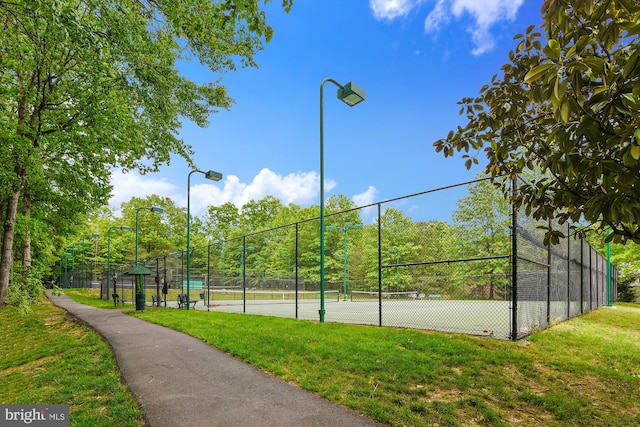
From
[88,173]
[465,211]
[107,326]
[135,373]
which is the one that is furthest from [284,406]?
[465,211]

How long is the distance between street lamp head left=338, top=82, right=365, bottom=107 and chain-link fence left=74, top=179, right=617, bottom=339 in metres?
2.93

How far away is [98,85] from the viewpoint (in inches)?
349

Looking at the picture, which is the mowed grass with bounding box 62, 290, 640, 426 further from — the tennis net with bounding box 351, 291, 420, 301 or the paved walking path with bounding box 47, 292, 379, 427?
the tennis net with bounding box 351, 291, 420, 301

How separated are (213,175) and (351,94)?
30.9 ft

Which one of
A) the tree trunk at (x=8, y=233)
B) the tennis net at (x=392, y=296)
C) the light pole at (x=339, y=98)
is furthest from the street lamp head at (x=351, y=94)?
the tennis net at (x=392, y=296)

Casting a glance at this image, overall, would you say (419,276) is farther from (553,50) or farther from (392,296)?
(553,50)

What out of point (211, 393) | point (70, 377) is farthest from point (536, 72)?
point (70, 377)

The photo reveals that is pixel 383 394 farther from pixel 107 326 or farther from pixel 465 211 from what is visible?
pixel 465 211

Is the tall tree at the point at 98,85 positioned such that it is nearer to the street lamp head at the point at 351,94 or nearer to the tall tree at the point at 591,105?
the street lamp head at the point at 351,94

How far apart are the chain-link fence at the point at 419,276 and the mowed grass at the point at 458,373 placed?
1008 millimetres

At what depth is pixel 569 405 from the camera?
396 centimetres

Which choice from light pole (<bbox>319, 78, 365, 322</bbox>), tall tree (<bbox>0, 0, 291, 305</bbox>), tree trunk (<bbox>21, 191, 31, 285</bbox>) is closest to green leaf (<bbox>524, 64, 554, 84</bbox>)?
tall tree (<bbox>0, 0, 291, 305</bbox>)

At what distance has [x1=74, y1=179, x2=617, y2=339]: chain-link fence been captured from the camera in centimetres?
784

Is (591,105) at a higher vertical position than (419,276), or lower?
higher
